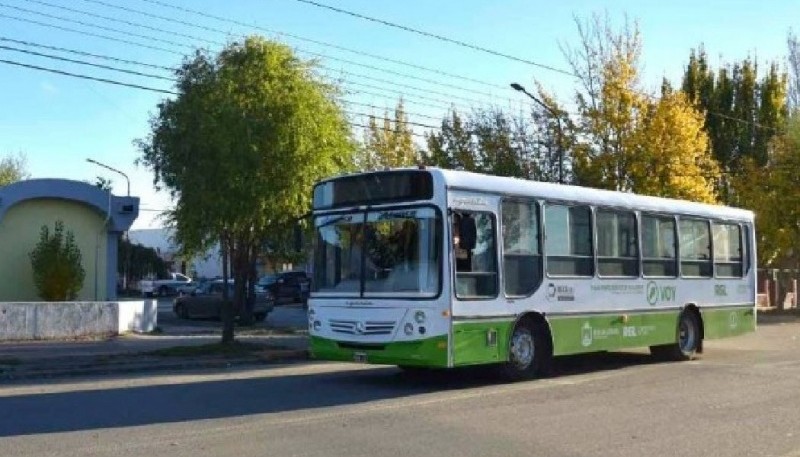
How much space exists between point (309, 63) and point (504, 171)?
15.7m

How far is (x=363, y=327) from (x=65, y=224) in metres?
14.2

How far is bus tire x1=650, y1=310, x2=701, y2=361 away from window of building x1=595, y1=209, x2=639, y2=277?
2.21 m

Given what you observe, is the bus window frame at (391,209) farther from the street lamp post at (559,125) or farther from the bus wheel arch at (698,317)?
the street lamp post at (559,125)

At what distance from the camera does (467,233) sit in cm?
1322

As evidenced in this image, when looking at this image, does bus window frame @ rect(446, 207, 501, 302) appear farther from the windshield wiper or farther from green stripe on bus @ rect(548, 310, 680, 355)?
the windshield wiper

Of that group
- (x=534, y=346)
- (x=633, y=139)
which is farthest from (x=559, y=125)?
(x=534, y=346)

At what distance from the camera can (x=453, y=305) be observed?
13.0 metres

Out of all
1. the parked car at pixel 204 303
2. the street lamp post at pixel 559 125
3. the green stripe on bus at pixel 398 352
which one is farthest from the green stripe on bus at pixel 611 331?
the parked car at pixel 204 303

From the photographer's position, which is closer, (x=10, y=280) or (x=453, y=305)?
(x=453, y=305)

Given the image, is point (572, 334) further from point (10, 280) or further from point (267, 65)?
point (10, 280)

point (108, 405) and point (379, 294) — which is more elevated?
point (379, 294)

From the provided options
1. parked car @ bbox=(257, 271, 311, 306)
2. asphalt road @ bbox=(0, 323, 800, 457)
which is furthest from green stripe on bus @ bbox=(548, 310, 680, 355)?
parked car @ bbox=(257, 271, 311, 306)

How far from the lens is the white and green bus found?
43.0ft

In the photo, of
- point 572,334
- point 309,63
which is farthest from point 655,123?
point 572,334
